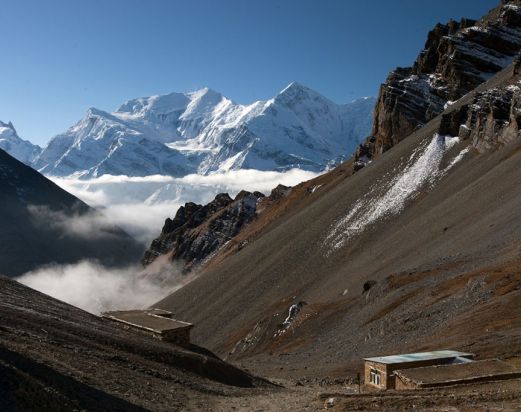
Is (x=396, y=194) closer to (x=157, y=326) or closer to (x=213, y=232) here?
(x=157, y=326)

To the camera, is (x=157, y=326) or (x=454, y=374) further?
(x=157, y=326)

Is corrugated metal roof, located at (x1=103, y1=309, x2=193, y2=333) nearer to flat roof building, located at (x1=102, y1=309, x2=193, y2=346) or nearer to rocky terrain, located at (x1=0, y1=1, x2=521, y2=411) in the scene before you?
flat roof building, located at (x1=102, y1=309, x2=193, y2=346)

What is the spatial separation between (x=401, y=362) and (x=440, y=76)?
106 m

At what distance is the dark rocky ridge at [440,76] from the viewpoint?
114 metres

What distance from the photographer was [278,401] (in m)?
24.1

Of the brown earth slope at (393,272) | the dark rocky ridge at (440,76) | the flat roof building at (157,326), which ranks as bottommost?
the flat roof building at (157,326)

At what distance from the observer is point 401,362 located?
25.4 meters

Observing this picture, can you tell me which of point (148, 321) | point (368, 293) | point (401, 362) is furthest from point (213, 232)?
point (401, 362)

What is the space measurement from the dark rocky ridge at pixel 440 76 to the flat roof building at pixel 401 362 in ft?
291

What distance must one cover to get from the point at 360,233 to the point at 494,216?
2330cm

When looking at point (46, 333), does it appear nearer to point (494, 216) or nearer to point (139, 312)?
point (139, 312)

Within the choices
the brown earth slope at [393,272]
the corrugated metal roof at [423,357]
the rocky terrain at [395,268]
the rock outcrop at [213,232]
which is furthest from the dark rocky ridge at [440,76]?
the corrugated metal roof at [423,357]

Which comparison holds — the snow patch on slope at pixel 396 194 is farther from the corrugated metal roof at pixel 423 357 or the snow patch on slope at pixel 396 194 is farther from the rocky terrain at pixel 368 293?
the corrugated metal roof at pixel 423 357

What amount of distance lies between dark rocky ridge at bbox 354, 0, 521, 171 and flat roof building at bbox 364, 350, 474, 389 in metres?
88.7
